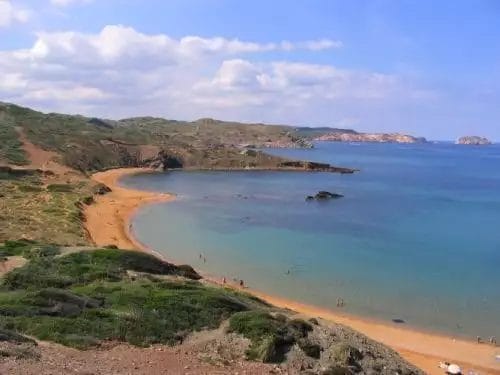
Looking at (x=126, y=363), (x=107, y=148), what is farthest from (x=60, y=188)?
(x=126, y=363)

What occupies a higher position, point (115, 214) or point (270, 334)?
point (270, 334)

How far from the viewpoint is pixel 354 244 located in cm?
6444

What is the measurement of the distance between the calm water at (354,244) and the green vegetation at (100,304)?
18464 millimetres

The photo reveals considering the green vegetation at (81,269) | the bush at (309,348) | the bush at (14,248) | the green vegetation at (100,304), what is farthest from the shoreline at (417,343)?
the bush at (14,248)

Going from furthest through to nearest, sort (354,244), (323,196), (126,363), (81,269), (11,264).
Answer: (323,196)
(354,244)
(11,264)
(81,269)
(126,363)

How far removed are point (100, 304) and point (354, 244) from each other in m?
44.7

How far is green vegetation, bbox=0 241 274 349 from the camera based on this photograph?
20.5 meters

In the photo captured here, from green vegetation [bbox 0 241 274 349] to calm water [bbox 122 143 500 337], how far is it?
18.5 meters

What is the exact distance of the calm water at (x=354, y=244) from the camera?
44062 mm

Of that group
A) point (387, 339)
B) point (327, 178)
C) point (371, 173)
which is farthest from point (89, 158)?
point (387, 339)

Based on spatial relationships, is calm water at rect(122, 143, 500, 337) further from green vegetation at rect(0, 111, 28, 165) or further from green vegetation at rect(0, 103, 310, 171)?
green vegetation at rect(0, 103, 310, 171)

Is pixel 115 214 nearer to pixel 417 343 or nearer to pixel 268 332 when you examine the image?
pixel 417 343

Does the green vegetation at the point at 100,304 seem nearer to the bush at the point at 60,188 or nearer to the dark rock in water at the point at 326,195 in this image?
the bush at the point at 60,188

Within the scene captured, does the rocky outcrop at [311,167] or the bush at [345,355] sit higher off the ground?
the bush at [345,355]
